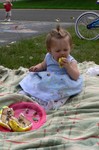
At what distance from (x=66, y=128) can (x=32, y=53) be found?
3.60 metres

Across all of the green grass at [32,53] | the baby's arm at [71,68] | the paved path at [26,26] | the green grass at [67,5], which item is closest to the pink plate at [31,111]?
the baby's arm at [71,68]

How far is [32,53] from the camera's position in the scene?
6.85 m

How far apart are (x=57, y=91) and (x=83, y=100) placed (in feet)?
0.89

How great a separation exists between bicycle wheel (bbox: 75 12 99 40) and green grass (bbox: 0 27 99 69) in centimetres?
69

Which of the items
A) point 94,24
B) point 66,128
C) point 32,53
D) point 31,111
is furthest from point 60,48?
point 94,24

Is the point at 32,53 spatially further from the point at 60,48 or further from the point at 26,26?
the point at 26,26

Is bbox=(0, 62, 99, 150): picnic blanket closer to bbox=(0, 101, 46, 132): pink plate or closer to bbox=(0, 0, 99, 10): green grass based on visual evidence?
bbox=(0, 101, 46, 132): pink plate

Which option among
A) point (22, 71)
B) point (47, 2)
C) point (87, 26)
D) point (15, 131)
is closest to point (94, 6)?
point (47, 2)

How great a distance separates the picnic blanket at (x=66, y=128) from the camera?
9.95ft

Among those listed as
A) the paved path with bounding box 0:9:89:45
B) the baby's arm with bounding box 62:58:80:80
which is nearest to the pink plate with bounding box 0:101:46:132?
the baby's arm with bounding box 62:58:80:80

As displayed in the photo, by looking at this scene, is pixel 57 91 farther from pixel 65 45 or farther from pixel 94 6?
pixel 94 6

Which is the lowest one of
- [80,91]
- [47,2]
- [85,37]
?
[47,2]

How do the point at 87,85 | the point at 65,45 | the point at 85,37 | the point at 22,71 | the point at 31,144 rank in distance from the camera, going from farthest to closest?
1. the point at 85,37
2. the point at 22,71
3. the point at 87,85
4. the point at 65,45
5. the point at 31,144

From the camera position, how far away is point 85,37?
29.3 feet
